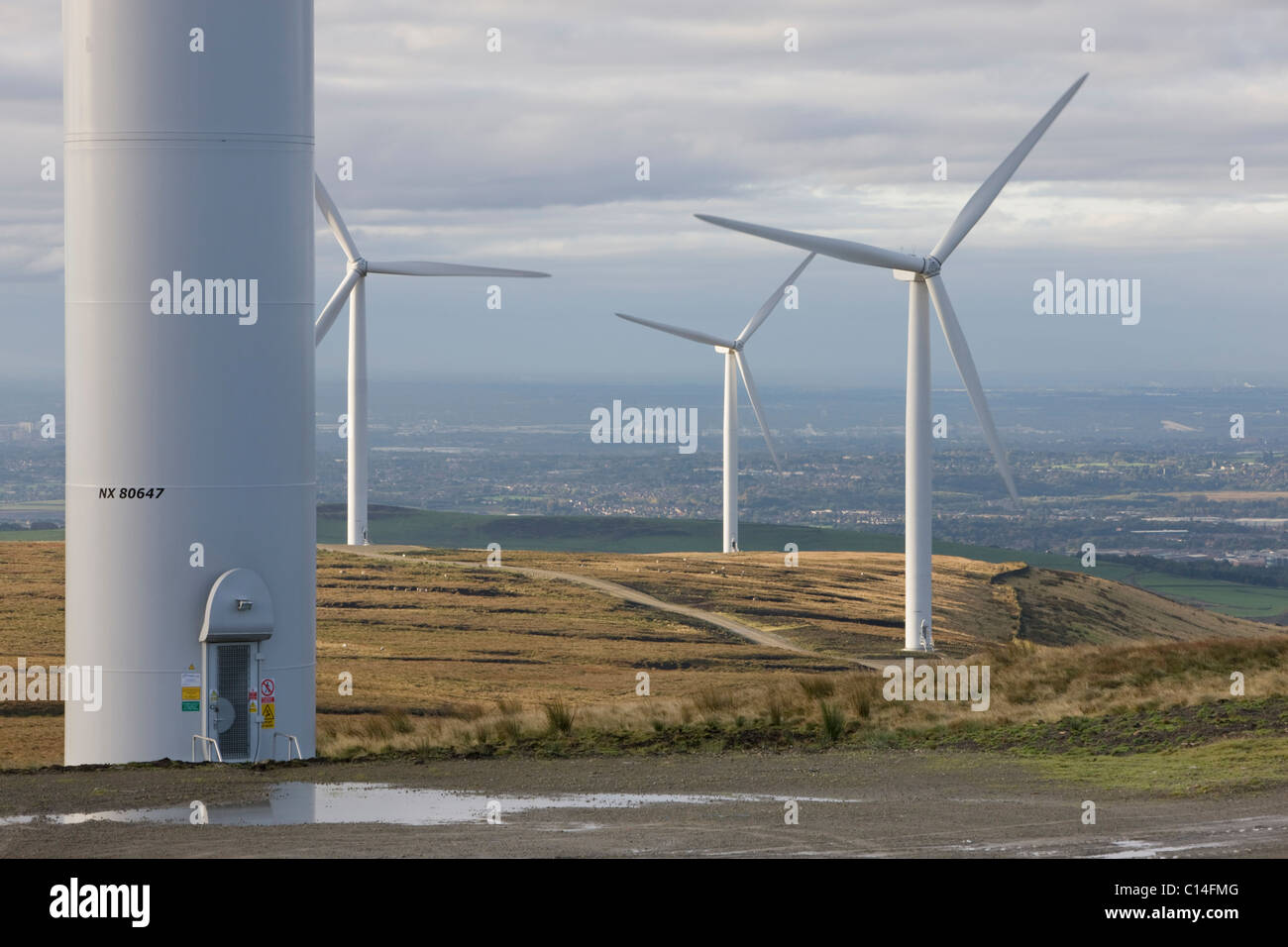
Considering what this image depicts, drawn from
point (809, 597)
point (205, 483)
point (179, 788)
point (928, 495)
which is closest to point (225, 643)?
point (205, 483)

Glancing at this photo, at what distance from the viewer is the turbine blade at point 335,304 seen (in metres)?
63.0

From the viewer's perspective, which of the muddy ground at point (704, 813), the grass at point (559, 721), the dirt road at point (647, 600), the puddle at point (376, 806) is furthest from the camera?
the dirt road at point (647, 600)

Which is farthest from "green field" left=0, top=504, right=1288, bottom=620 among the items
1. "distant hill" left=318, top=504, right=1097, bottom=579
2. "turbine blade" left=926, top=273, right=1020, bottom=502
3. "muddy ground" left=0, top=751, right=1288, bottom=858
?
"muddy ground" left=0, top=751, right=1288, bottom=858

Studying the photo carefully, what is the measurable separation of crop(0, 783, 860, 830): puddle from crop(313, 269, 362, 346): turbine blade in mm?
39841

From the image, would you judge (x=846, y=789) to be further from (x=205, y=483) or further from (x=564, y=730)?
(x=205, y=483)

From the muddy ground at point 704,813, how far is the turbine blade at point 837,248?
21784 millimetres

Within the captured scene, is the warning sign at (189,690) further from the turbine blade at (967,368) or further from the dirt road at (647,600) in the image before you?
the dirt road at (647,600)

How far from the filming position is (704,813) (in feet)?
62.3

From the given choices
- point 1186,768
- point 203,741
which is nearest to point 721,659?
point 203,741

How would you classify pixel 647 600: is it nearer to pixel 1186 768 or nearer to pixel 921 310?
pixel 921 310

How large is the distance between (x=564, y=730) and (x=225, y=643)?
20.3 ft

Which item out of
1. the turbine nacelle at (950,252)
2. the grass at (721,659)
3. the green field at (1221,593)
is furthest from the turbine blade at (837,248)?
the green field at (1221,593)

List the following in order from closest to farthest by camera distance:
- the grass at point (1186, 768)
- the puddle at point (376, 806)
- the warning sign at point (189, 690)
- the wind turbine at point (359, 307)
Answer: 1. the puddle at point (376, 806)
2. the grass at point (1186, 768)
3. the warning sign at point (189, 690)
4. the wind turbine at point (359, 307)

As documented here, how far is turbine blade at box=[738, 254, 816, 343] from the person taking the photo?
7612 cm
